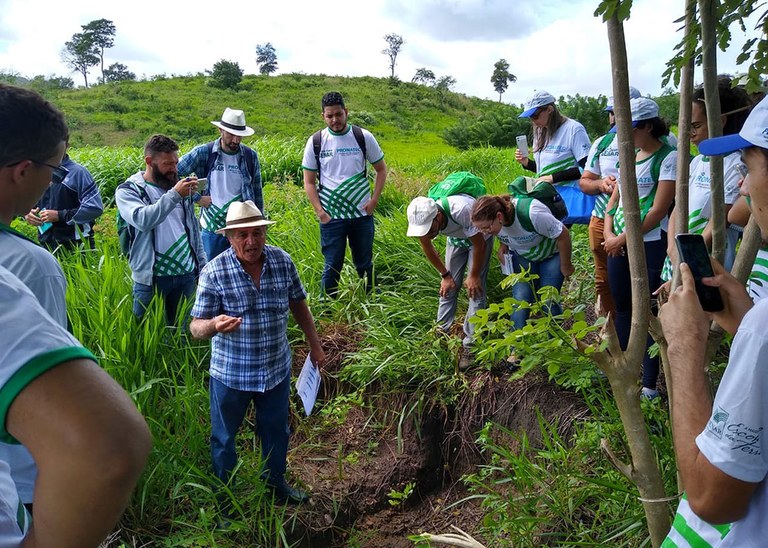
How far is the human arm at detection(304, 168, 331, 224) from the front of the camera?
209 inches

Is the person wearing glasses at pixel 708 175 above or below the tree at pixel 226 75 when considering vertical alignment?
below

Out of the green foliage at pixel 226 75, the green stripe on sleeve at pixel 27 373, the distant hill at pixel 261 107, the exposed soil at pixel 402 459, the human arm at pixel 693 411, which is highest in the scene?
the green foliage at pixel 226 75

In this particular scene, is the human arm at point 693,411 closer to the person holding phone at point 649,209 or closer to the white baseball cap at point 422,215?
the person holding phone at point 649,209

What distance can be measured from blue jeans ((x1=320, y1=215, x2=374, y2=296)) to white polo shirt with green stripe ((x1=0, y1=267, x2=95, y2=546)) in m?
4.46

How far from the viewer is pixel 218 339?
3365 millimetres

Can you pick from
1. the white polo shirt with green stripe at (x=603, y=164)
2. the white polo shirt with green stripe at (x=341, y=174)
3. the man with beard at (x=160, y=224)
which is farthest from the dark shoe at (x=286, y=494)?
the white polo shirt with green stripe at (x=603, y=164)

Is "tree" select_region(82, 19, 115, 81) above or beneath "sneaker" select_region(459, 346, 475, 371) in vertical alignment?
above

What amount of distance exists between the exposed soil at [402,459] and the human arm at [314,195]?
5.35 feet

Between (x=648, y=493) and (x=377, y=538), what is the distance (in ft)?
7.43

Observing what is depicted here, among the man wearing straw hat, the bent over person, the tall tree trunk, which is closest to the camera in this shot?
the tall tree trunk

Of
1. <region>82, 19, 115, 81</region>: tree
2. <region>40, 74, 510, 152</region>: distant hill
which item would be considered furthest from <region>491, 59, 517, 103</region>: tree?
<region>82, 19, 115, 81</region>: tree

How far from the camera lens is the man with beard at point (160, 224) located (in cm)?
409

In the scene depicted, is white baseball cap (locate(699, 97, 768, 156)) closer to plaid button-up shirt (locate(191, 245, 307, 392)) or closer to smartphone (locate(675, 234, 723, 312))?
smartphone (locate(675, 234, 723, 312))

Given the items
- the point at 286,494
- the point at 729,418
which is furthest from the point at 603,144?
the point at 729,418
